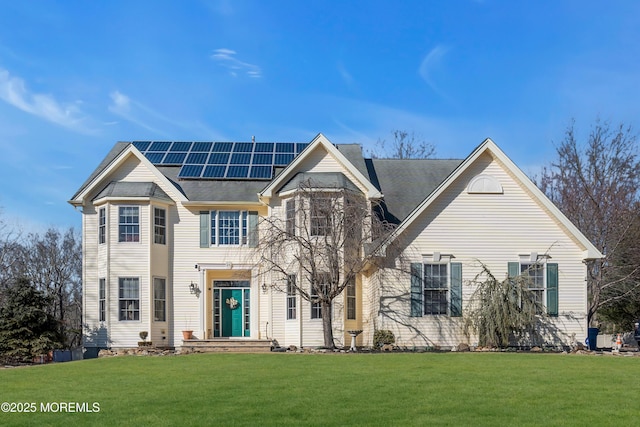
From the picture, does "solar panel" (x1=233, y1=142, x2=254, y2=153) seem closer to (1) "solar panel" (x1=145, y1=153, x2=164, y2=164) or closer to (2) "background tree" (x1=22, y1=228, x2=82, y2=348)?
(1) "solar panel" (x1=145, y1=153, x2=164, y2=164)

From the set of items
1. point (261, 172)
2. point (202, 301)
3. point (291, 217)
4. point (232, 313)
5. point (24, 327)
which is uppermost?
point (261, 172)

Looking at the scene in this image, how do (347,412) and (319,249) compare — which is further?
(319,249)

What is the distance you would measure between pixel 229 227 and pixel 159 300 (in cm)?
346

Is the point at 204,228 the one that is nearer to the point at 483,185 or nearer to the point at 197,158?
the point at 197,158

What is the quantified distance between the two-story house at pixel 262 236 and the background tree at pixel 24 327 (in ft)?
5.78

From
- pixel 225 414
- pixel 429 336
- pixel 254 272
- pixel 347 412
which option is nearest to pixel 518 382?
pixel 347 412

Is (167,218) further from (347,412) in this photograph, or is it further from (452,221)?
(347,412)

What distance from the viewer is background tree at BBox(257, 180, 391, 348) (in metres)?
24.7

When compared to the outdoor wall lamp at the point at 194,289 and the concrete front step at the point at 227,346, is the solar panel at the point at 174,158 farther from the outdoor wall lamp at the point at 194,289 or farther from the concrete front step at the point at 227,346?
the concrete front step at the point at 227,346

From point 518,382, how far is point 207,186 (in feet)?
52.6

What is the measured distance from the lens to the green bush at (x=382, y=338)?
25.1 metres

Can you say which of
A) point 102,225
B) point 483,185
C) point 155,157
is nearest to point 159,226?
point 102,225

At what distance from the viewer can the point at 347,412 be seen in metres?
11.9

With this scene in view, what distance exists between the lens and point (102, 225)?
91.1ft
